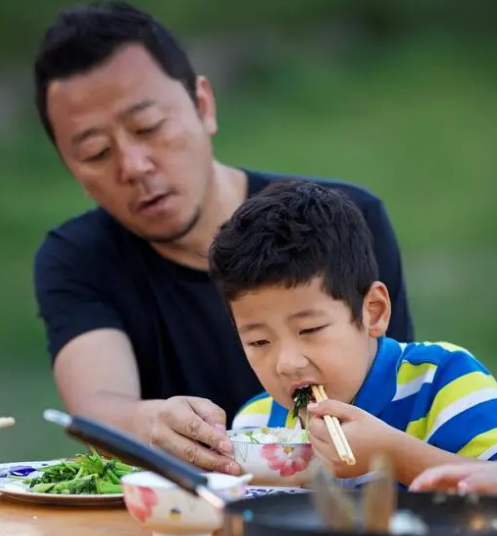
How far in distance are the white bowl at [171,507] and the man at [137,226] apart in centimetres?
116

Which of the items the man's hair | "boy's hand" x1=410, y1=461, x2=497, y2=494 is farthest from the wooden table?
the man's hair

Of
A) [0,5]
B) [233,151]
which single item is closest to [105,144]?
[233,151]

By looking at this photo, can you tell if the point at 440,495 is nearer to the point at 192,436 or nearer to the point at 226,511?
the point at 226,511

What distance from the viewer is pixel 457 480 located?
1578 millimetres

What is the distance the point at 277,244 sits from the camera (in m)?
2.13

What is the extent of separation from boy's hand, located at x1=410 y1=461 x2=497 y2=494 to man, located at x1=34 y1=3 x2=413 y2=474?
4.46 ft

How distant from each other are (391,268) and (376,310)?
1035 millimetres

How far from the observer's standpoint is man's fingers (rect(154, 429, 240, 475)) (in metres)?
1.94

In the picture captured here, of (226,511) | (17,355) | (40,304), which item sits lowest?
(226,511)

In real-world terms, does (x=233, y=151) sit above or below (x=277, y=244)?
above

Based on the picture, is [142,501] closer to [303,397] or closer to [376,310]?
[303,397]

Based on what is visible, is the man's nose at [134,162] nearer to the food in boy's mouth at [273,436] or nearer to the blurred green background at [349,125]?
the food in boy's mouth at [273,436]

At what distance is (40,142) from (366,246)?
30.2 ft

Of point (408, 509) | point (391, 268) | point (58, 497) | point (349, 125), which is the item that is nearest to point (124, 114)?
point (391, 268)
